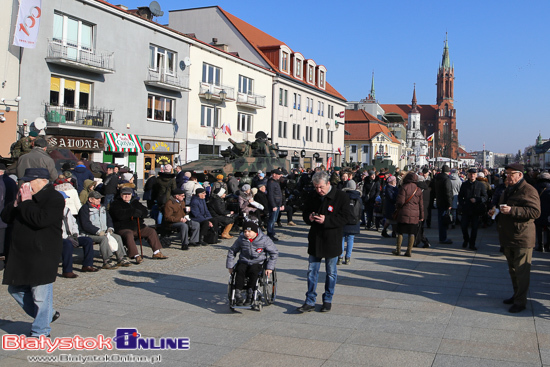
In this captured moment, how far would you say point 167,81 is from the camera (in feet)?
100

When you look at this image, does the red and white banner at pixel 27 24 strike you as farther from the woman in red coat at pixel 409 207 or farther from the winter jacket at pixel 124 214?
the woman in red coat at pixel 409 207

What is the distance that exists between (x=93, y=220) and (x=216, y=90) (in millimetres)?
26794

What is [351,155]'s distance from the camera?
3482 inches

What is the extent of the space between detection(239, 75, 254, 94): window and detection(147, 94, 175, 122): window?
8248mm

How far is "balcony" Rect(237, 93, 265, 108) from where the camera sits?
3850 cm

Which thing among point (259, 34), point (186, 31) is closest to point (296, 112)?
point (259, 34)

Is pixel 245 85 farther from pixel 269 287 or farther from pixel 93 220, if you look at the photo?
pixel 269 287

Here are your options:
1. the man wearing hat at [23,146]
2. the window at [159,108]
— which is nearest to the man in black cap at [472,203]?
the man wearing hat at [23,146]

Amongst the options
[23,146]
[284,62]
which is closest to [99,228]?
[23,146]

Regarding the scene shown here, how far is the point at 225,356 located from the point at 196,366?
35 cm

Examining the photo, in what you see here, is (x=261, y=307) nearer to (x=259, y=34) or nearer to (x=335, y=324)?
(x=335, y=324)

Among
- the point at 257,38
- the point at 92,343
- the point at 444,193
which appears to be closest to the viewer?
the point at 92,343

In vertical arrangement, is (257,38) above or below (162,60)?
above

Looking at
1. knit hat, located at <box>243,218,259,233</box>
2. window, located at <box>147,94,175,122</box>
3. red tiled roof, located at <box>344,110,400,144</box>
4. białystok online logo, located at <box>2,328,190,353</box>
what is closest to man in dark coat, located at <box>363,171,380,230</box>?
knit hat, located at <box>243,218,259,233</box>
